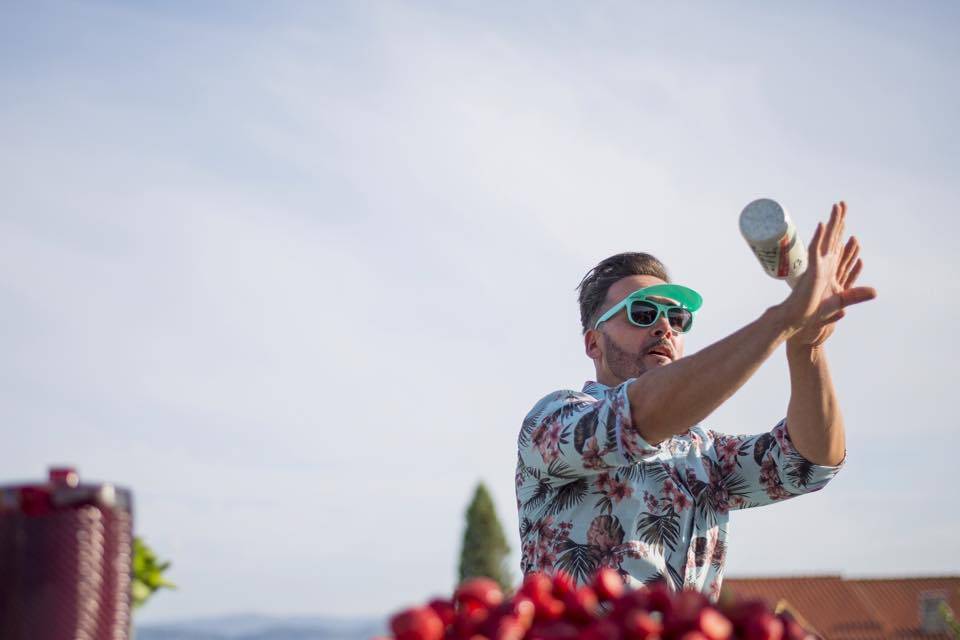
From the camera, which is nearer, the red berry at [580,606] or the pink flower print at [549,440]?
the red berry at [580,606]

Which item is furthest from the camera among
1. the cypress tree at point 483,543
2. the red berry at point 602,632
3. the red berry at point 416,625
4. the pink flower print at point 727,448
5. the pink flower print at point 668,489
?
the cypress tree at point 483,543

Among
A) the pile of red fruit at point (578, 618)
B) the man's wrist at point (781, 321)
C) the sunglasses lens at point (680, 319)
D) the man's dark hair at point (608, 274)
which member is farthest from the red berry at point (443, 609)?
the man's dark hair at point (608, 274)

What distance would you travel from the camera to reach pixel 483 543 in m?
53.6

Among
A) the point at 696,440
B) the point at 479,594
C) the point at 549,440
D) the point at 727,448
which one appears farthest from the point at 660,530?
the point at 479,594

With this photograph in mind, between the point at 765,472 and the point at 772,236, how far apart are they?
125 centimetres

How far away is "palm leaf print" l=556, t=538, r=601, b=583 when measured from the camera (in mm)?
4168

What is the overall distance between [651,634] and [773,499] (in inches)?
118

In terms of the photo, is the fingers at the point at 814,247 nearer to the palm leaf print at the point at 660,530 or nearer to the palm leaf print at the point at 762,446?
the palm leaf print at the point at 660,530

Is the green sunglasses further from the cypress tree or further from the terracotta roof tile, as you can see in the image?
the cypress tree

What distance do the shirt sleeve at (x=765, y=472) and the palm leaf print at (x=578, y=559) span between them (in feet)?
2.50

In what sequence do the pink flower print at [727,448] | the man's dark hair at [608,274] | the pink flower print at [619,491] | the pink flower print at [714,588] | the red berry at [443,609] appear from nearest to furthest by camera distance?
the red berry at [443,609], the pink flower print at [619,491], the pink flower print at [714,588], the pink flower print at [727,448], the man's dark hair at [608,274]

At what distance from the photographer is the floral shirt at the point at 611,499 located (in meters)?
3.87

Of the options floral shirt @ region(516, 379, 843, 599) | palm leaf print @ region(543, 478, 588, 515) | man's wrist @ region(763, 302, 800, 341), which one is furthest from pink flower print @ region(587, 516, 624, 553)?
man's wrist @ region(763, 302, 800, 341)

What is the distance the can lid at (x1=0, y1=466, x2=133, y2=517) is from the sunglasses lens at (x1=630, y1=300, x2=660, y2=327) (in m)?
3.05
